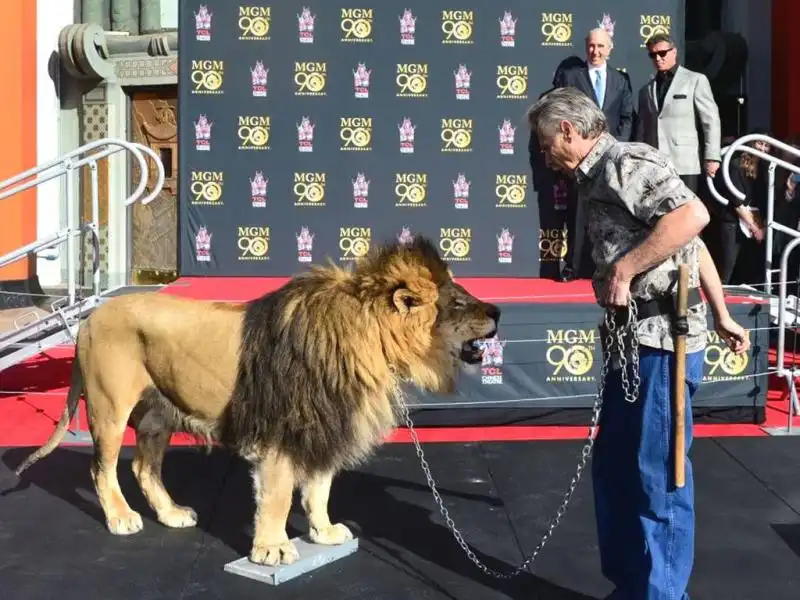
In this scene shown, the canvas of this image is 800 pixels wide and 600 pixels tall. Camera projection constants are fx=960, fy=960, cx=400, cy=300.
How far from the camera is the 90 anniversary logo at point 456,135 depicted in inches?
340

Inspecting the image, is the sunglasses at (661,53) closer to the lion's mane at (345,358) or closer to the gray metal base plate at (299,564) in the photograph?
the lion's mane at (345,358)

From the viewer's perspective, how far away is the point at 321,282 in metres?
4.16

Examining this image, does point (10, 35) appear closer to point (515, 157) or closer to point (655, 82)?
point (515, 157)

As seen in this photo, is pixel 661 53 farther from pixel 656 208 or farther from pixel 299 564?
pixel 299 564

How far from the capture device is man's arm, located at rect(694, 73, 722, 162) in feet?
25.7

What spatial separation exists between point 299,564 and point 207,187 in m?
5.16

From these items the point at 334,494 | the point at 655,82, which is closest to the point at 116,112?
the point at 655,82

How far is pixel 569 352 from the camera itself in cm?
698

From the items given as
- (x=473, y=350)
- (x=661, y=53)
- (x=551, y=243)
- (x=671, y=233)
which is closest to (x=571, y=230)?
(x=551, y=243)

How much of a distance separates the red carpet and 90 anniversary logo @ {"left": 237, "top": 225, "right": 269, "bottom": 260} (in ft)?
0.78

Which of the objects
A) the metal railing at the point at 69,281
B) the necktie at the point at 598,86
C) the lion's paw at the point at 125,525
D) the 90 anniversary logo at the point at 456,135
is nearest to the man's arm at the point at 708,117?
the necktie at the point at 598,86

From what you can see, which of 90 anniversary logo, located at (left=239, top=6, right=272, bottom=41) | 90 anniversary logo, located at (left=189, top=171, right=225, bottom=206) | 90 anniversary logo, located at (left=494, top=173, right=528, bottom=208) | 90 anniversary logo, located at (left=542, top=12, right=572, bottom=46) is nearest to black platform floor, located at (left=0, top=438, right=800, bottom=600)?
90 anniversary logo, located at (left=494, top=173, right=528, bottom=208)

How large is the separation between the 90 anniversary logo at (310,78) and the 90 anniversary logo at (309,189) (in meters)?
0.74

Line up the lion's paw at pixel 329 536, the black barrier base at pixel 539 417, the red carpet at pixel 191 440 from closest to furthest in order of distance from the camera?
the lion's paw at pixel 329 536, the red carpet at pixel 191 440, the black barrier base at pixel 539 417
